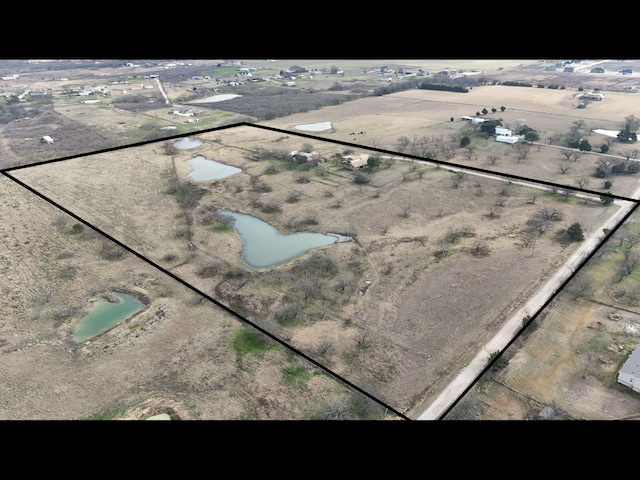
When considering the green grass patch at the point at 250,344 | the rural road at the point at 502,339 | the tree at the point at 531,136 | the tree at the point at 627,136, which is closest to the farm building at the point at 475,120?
the tree at the point at 531,136

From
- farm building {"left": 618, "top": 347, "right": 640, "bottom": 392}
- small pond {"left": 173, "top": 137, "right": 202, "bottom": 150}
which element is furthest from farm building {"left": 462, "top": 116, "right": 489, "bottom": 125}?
farm building {"left": 618, "top": 347, "right": 640, "bottom": 392}

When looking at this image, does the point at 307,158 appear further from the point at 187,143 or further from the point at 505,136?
the point at 505,136

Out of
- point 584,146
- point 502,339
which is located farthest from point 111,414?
point 584,146

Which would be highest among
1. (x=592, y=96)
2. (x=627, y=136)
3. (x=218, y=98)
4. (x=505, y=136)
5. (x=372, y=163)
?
(x=592, y=96)

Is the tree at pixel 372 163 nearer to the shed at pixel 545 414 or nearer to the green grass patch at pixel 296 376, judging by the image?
the green grass patch at pixel 296 376

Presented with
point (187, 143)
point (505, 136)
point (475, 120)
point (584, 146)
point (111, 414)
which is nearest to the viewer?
point (111, 414)

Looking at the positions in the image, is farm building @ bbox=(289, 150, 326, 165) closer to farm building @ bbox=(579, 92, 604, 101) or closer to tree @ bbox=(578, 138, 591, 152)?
tree @ bbox=(578, 138, 591, 152)

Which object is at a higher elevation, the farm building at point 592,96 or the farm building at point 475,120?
the farm building at point 592,96

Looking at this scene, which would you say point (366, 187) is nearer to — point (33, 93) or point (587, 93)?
point (587, 93)
